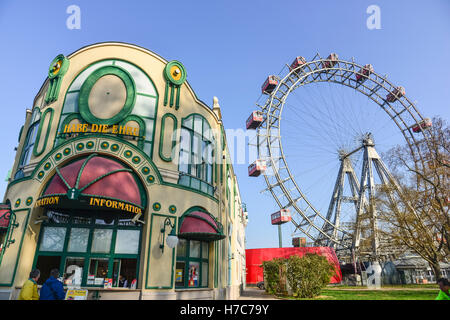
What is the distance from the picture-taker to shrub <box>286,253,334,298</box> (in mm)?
18875

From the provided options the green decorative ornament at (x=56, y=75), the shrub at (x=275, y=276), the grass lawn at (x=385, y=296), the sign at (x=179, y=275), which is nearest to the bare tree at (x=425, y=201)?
the grass lawn at (x=385, y=296)

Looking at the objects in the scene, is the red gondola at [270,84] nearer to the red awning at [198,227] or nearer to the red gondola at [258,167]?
the red gondola at [258,167]

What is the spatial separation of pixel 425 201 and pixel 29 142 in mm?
25286

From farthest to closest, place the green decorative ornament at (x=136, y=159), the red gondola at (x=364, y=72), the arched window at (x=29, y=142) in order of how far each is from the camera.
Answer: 1. the red gondola at (x=364, y=72)
2. the arched window at (x=29, y=142)
3. the green decorative ornament at (x=136, y=159)

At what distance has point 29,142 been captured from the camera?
1541cm

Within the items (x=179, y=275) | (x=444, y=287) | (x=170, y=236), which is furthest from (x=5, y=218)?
(x=444, y=287)

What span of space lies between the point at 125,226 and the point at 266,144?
80.0 feet

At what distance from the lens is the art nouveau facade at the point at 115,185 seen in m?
12.1

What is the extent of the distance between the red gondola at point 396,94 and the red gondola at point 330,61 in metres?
10.0

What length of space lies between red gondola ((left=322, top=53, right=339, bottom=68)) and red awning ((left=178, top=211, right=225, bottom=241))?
34118 millimetres

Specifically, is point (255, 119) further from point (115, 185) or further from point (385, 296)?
point (115, 185)

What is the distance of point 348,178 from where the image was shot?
45.9 metres
